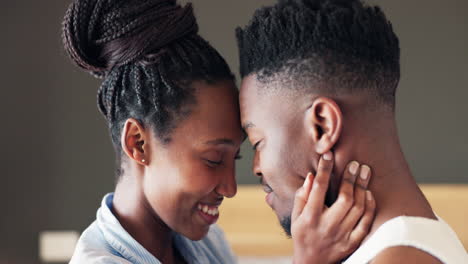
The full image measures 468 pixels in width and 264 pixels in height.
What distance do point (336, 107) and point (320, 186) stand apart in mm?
140

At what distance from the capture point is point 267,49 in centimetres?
110

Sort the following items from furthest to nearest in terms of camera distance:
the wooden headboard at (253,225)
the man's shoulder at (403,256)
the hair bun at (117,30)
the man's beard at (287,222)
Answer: the wooden headboard at (253,225) → the hair bun at (117,30) → the man's beard at (287,222) → the man's shoulder at (403,256)

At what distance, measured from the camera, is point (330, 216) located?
1.05m

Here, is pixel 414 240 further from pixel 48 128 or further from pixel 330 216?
pixel 48 128

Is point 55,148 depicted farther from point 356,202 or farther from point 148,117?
point 356,202

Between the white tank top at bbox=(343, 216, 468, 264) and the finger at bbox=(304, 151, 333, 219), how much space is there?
107mm

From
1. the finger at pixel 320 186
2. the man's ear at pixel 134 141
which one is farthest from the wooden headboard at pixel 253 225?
the finger at pixel 320 186

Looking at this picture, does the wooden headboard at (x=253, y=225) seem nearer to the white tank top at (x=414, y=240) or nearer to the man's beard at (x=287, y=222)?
the man's beard at (x=287, y=222)

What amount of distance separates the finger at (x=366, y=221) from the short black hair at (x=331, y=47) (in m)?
0.18

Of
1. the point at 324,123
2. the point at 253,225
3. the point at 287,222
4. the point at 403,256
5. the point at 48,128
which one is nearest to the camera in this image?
the point at 403,256

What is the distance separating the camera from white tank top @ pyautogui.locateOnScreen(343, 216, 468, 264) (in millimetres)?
937

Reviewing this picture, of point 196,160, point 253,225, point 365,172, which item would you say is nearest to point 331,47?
point 365,172

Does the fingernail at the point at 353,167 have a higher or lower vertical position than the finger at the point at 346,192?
higher

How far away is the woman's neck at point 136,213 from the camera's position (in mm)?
1400
